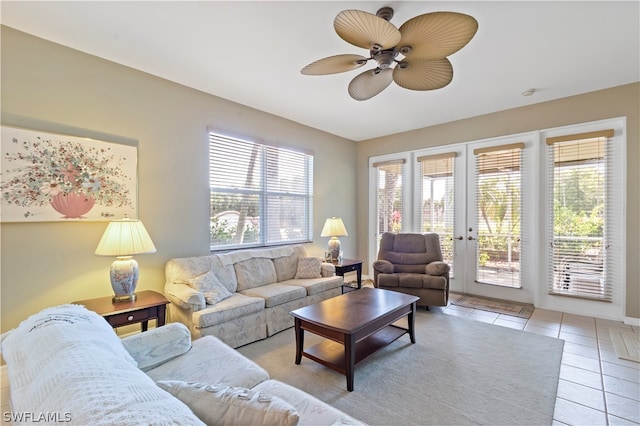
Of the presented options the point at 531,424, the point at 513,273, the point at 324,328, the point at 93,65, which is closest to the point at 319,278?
the point at 324,328

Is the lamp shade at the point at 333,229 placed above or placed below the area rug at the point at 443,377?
above

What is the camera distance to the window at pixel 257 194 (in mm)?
3672

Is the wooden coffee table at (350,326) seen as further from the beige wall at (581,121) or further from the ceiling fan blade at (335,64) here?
the beige wall at (581,121)

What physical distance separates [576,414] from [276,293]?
2.58 metres

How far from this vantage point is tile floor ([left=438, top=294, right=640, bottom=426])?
1.88 meters

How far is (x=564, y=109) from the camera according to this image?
3.75 metres

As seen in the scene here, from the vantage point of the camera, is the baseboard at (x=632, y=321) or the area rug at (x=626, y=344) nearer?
the area rug at (x=626, y=344)

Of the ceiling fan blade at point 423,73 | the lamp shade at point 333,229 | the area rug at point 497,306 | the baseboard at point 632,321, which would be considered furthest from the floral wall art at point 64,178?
the baseboard at point 632,321

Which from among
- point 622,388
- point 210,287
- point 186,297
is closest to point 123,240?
point 186,297

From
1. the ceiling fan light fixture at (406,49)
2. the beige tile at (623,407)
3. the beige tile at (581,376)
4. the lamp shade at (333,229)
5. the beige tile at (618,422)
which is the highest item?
the ceiling fan light fixture at (406,49)

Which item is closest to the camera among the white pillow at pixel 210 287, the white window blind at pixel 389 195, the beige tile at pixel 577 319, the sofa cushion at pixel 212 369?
the sofa cushion at pixel 212 369

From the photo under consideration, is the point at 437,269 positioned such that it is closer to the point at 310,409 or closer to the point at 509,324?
the point at 509,324

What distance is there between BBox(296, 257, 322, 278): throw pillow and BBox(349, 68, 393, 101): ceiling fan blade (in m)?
2.31

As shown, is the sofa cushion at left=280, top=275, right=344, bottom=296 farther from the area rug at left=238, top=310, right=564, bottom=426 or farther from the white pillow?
the white pillow
